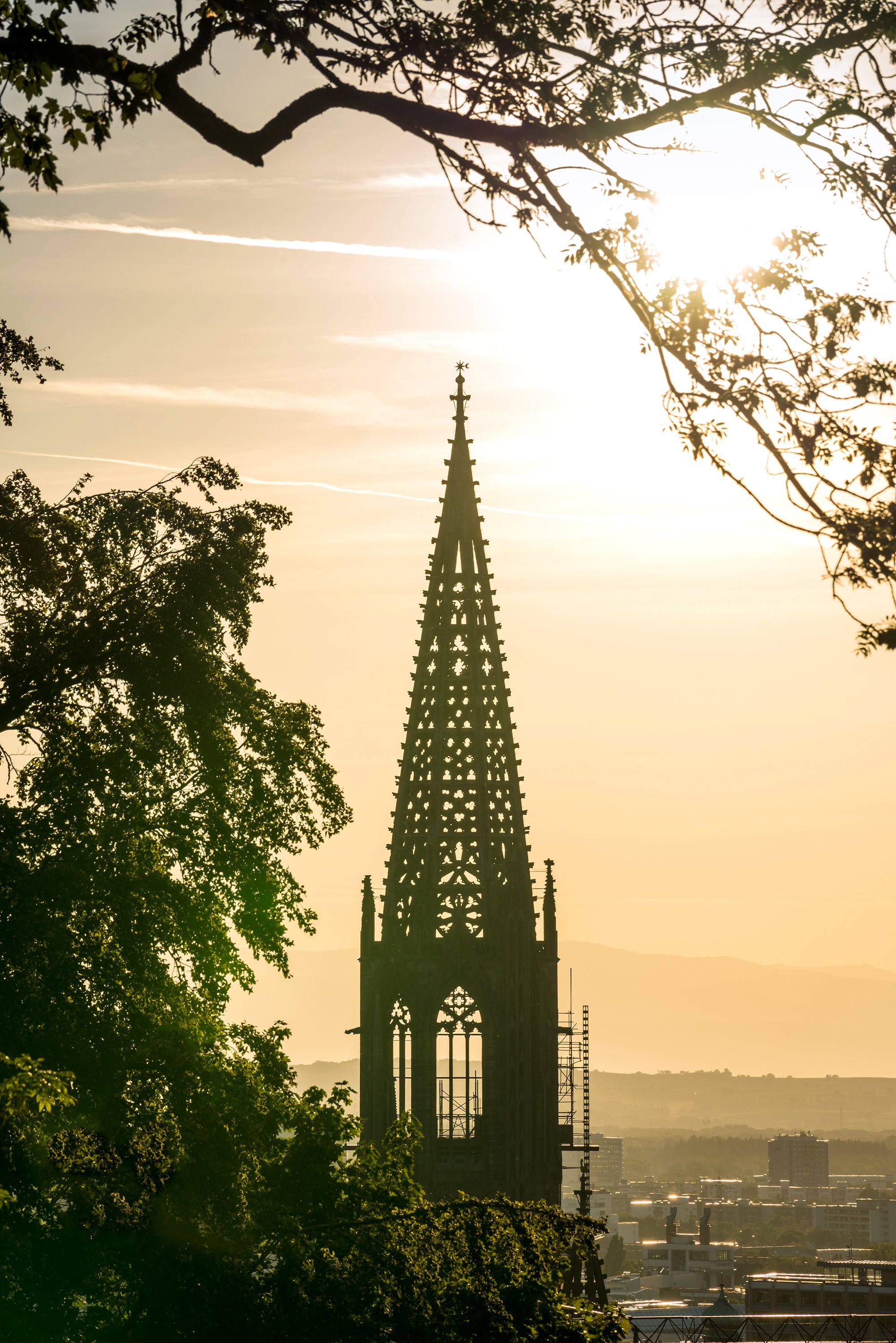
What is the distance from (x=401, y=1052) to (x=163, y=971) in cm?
1652

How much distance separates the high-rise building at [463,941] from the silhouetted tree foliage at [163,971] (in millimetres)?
12464

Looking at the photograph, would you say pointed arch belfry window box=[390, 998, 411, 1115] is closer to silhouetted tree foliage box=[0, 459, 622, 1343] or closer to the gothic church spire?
the gothic church spire

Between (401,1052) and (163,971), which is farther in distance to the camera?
(401,1052)

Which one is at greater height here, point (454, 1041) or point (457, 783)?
point (457, 783)

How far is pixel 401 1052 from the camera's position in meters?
35.0

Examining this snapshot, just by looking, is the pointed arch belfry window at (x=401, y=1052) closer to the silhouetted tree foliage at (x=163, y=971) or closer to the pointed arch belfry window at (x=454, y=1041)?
the pointed arch belfry window at (x=454, y=1041)

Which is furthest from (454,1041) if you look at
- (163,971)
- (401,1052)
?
(163,971)

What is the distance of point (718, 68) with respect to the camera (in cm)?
1258

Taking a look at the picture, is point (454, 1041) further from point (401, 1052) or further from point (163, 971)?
point (163, 971)

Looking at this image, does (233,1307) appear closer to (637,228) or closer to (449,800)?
(637,228)

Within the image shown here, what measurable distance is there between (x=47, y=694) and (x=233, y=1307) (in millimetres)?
6398

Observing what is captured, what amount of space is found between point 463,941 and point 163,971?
16.2 m

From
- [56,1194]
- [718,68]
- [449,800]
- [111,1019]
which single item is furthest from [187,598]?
[449,800]

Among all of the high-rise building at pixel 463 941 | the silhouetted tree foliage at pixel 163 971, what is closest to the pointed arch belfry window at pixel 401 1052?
the high-rise building at pixel 463 941
